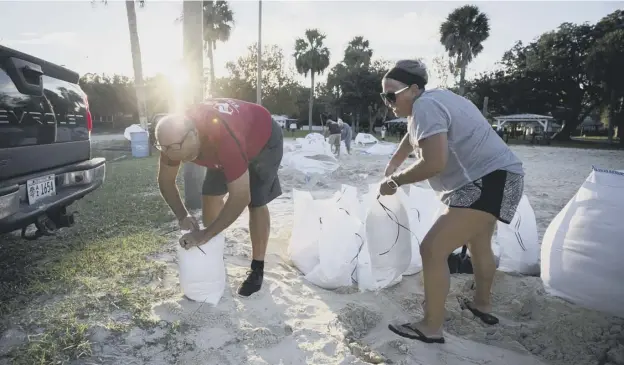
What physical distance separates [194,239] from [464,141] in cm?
141

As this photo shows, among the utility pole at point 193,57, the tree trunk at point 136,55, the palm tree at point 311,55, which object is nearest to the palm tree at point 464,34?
the palm tree at point 311,55

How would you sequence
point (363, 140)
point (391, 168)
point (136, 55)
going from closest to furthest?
point (391, 168)
point (136, 55)
point (363, 140)

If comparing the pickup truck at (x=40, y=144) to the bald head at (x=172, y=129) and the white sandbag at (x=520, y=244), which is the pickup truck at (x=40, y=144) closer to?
the bald head at (x=172, y=129)

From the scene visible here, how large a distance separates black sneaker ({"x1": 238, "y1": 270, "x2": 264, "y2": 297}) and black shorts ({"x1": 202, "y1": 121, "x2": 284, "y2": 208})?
1.37 ft

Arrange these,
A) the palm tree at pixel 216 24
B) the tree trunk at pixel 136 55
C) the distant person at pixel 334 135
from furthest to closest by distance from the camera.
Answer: the palm tree at pixel 216 24
the tree trunk at pixel 136 55
the distant person at pixel 334 135

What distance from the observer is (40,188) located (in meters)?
2.29

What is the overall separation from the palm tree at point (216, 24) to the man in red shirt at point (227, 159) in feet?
95.0

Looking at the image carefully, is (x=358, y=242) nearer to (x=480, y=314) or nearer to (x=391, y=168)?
(x=391, y=168)

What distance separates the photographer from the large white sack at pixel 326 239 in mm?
2350

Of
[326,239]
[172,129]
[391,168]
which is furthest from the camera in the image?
[326,239]

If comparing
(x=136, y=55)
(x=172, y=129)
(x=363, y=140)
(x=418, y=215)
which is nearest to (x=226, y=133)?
(x=172, y=129)

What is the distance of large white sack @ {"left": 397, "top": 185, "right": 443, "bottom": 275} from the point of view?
259 cm

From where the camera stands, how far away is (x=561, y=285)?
215cm

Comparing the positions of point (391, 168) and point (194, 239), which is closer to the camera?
point (194, 239)
